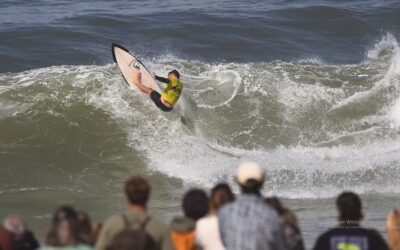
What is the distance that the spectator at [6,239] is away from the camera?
16.8 feet

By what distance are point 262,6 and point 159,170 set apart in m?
13.7

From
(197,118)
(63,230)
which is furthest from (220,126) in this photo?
(63,230)

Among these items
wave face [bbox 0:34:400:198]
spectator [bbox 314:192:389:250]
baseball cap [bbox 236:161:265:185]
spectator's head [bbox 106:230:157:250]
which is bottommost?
spectator's head [bbox 106:230:157:250]

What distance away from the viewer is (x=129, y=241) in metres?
4.57

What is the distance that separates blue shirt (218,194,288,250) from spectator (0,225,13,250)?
118 cm

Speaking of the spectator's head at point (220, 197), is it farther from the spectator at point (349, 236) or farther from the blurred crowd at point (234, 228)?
the spectator at point (349, 236)

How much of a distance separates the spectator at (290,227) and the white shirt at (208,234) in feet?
1.13

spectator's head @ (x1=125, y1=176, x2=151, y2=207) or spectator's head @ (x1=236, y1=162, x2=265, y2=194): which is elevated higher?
spectator's head @ (x1=236, y1=162, x2=265, y2=194)

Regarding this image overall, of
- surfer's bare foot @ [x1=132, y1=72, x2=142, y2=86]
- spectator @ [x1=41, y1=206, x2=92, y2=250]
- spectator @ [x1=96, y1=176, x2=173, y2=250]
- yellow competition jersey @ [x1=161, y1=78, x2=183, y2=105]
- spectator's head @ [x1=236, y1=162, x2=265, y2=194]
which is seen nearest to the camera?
spectator @ [x1=41, y1=206, x2=92, y2=250]

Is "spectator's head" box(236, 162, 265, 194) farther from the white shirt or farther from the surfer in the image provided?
the surfer

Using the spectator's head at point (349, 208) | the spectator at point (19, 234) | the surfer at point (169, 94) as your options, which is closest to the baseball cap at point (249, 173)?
the spectator's head at point (349, 208)

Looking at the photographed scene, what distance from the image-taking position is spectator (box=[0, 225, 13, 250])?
16.8 feet

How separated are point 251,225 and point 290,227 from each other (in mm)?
285

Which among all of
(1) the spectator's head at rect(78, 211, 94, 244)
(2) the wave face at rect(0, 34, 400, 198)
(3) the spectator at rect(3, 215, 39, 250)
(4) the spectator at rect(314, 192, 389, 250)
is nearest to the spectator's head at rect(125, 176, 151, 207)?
(1) the spectator's head at rect(78, 211, 94, 244)
